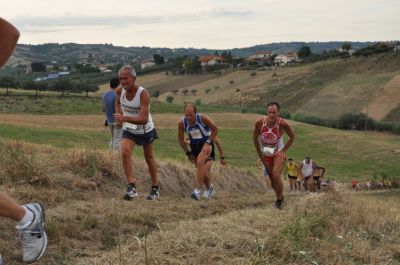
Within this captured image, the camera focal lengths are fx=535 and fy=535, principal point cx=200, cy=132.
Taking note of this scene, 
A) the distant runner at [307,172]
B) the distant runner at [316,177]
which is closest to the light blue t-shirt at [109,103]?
the distant runner at [307,172]

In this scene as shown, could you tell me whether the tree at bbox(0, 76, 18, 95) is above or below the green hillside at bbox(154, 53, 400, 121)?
above

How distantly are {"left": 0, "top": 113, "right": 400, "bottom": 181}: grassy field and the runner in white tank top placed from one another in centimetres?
2674

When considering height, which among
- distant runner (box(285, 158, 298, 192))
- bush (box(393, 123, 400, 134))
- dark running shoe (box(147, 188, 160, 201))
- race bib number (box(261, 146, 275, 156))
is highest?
race bib number (box(261, 146, 275, 156))

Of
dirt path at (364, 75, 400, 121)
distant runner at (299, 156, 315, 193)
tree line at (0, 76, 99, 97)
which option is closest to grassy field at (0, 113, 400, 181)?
dirt path at (364, 75, 400, 121)

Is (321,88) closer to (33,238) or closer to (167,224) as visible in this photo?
(167,224)

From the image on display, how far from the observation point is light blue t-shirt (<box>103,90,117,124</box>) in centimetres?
1102

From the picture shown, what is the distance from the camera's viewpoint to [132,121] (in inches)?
305

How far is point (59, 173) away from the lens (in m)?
7.94

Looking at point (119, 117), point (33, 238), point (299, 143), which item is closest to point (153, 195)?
point (119, 117)

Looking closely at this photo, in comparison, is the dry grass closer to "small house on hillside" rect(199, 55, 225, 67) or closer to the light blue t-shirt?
the light blue t-shirt

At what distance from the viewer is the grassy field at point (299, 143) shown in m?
38.4

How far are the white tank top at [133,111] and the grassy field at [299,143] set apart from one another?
26800 mm

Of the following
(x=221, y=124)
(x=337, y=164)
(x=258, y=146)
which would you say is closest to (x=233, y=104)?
(x=221, y=124)

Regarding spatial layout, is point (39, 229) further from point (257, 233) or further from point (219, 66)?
point (219, 66)
